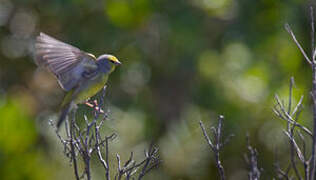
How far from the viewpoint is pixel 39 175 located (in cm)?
849

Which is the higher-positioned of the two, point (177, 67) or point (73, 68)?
point (73, 68)

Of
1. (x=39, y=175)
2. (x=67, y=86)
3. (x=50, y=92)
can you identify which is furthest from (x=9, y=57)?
(x=67, y=86)

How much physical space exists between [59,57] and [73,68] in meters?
0.13

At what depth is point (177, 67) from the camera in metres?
9.41

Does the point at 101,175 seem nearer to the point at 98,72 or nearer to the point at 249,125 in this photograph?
the point at 249,125

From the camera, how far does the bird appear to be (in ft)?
13.0

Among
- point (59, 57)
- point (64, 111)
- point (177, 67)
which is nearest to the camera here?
point (59, 57)

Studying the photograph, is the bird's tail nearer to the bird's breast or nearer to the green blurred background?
the bird's breast

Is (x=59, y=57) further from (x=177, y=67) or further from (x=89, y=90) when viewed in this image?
(x=177, y=67)

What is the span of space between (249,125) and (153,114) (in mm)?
1257

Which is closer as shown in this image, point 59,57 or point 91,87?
point 59,57

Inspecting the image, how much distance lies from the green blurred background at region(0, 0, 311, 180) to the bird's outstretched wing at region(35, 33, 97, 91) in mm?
4464

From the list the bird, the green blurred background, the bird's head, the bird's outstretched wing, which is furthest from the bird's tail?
the green blurred background

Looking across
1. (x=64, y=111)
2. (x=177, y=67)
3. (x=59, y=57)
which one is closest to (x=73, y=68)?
(x=59, y=57)
